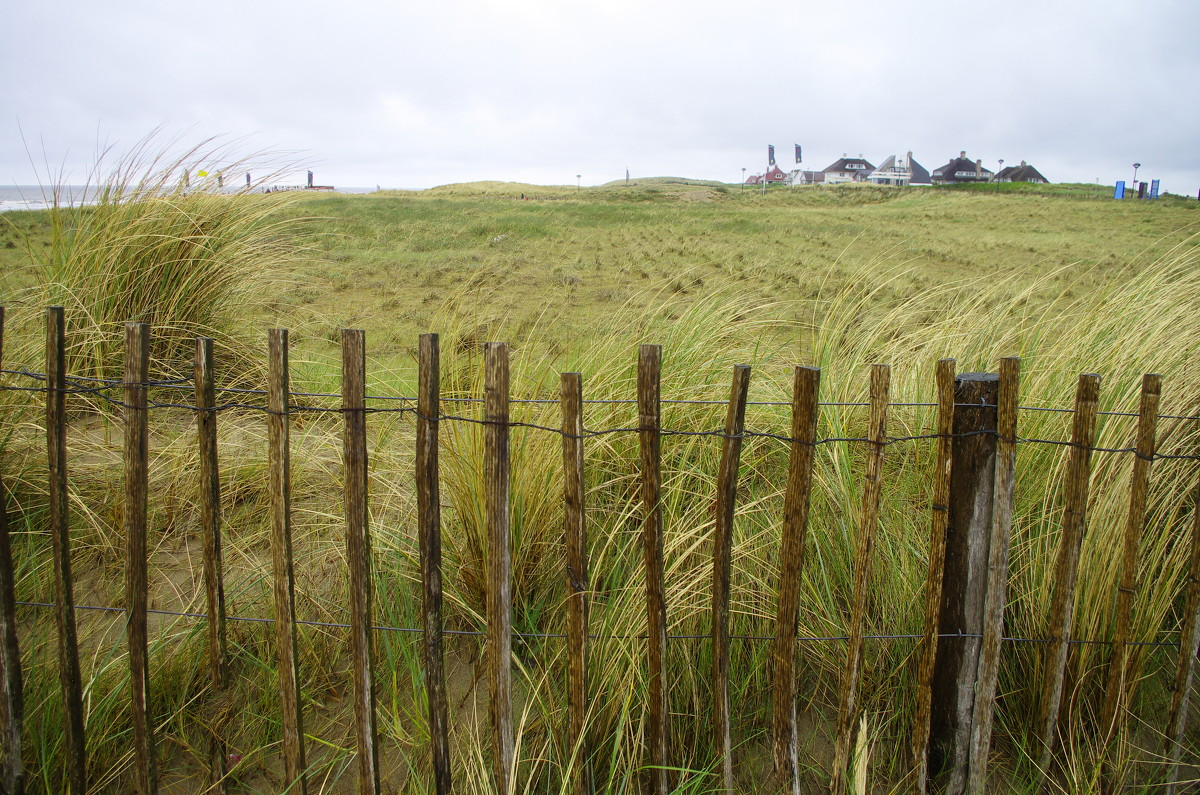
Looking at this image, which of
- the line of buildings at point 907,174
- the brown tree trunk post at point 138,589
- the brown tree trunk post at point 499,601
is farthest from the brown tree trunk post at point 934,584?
the line of buildings at point 907,174

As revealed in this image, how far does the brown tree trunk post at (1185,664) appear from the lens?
73.3 inches

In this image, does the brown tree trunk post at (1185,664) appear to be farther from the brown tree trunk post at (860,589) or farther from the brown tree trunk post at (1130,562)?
the brown tree trunk post at (860,589)

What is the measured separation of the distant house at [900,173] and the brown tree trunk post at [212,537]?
8129cm

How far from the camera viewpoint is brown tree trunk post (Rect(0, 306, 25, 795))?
1792 millimetres

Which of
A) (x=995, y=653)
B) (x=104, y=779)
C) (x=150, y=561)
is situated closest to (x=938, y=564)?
(x=995, y=653)

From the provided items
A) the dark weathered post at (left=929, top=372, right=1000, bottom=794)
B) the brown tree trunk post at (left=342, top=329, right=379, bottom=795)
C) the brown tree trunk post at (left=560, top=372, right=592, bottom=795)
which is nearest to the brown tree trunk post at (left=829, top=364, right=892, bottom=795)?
the dark weathered post at (left=929, top=372, right=1000, bottom=794)

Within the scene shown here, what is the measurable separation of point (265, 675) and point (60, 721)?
0.50 meters

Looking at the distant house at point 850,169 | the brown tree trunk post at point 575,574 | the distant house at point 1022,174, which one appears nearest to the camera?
the brown tree trunk post at point 575,574

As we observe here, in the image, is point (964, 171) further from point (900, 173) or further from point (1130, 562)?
point (1130, 562)

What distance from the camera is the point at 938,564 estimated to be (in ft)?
5.89

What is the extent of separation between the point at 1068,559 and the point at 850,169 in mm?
91504

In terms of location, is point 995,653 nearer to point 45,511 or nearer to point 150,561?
point 150,561

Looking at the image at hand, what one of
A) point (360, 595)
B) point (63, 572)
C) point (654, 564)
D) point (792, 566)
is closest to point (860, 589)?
point (792, 566)

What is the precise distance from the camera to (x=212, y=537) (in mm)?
1798
